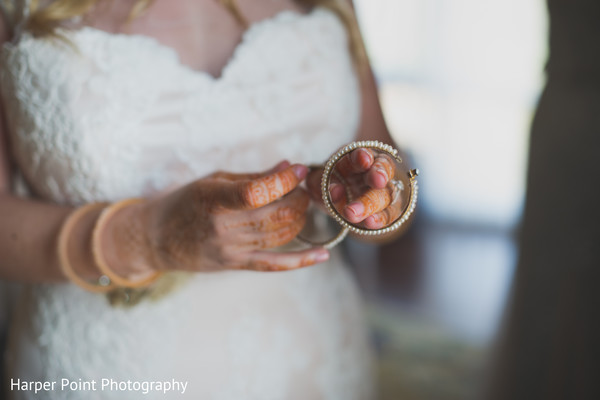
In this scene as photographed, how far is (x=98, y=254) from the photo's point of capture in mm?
780

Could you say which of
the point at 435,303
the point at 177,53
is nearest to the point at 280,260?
the point at 177,53

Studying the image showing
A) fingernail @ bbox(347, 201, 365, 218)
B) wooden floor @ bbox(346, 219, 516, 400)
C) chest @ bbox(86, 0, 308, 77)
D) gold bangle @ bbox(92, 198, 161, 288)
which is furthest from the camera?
wooden floor @ bbox(346, 219, 516, 400)

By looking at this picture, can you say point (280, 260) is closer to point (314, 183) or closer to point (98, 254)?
point (314, 183)

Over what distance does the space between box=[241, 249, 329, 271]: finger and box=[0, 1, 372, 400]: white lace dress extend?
20 cm

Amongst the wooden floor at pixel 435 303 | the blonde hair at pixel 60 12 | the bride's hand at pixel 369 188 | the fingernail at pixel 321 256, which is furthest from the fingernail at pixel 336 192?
the wooden floor at pixel 435 303

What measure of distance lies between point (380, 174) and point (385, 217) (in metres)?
0.06

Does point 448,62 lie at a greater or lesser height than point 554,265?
lesser

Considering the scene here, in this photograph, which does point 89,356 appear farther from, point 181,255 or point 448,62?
point 448,62

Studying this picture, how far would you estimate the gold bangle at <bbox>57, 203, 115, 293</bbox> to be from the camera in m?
0.80

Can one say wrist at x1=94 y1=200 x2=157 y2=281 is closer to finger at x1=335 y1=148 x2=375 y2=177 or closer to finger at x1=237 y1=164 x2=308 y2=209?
finger at x1=237 y1=164 x2=308 y2=209

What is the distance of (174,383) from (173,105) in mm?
454

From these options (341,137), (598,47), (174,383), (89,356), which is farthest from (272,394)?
(598,47)

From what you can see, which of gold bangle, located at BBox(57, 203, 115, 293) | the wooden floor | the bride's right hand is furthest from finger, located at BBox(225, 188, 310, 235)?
the wooden floor

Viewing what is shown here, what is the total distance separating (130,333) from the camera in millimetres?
885
